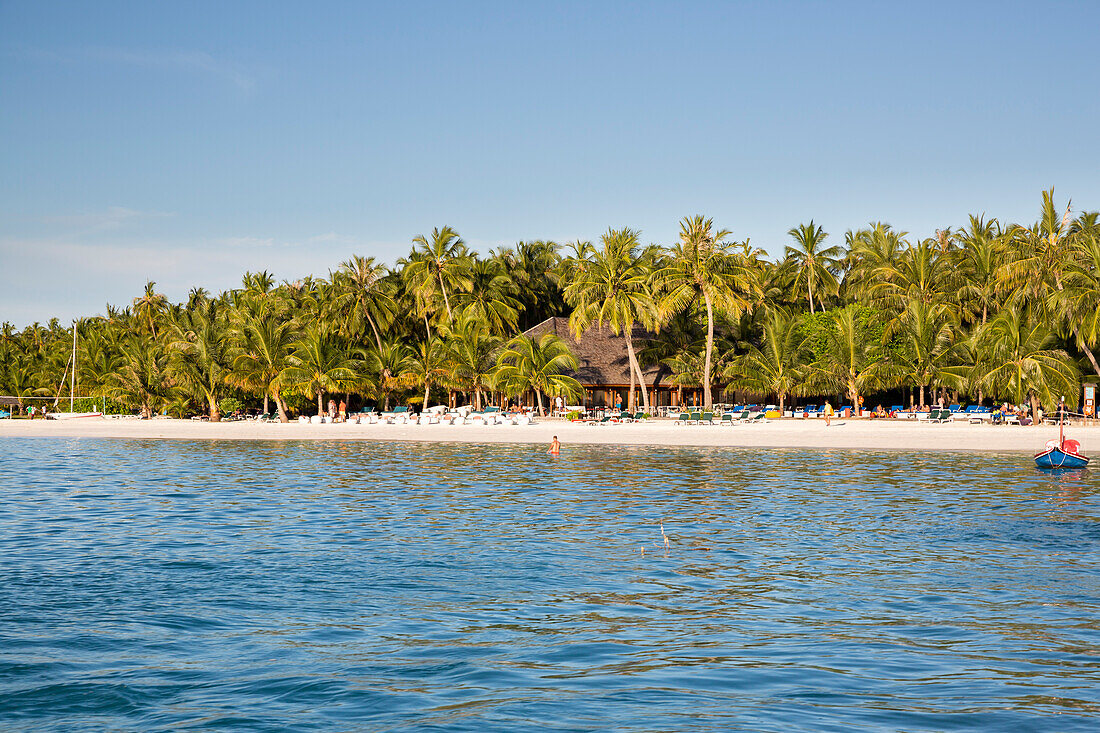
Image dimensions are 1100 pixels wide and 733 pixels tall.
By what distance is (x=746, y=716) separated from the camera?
684 centimetres

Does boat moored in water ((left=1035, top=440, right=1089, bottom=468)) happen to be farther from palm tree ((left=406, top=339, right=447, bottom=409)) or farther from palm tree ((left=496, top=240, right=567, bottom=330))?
palm tree ((left=496, top=240, right=567, bottom=330))

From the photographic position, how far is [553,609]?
1001cm

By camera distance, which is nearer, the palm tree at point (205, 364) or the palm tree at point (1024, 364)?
the palm tree at point (1024, 364)

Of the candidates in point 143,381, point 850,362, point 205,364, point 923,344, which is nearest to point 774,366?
point 850,362

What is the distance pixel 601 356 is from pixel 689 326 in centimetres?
555

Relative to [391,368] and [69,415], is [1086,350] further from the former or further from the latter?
[69,415]

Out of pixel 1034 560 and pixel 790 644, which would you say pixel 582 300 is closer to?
pixel 1034 560

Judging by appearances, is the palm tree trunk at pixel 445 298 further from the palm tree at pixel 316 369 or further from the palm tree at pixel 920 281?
the palm tree at pixel 920 281

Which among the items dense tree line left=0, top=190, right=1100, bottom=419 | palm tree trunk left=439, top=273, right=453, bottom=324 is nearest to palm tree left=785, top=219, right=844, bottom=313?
dense tree line left=0, top=190, right=1100, bottom=419

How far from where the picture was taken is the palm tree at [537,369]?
46219 millimetres

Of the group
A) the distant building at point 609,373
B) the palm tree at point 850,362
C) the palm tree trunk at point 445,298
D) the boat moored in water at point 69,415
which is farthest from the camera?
the boat moored in water at point 69,415

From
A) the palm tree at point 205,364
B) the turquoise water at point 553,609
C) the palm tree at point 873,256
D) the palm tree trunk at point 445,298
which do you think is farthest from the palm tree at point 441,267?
the turquoise water at point 553,609

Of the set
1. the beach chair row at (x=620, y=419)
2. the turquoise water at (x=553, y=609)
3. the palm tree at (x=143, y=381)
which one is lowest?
the turquoise water at (x=553, y=609)

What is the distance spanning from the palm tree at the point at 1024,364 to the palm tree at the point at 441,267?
27.3m
